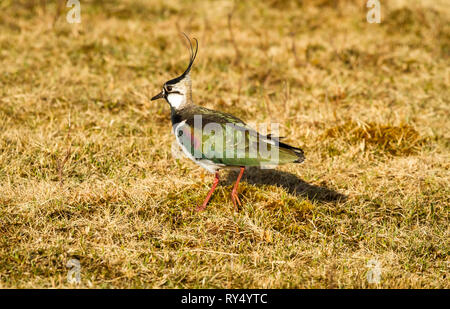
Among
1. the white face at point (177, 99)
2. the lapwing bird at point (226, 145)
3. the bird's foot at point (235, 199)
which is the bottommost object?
the bird's foot at point (235, 199)

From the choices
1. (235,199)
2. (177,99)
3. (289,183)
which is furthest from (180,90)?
(289,183)

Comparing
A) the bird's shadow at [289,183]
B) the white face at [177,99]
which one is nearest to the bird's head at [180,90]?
the white face at [177,99]

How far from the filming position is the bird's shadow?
17.2 feet

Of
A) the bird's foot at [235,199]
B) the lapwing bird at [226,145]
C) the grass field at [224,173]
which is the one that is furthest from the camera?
the bird's foot at [235,199]

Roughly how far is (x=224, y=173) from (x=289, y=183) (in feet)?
2.43

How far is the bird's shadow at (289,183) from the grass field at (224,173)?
21mm

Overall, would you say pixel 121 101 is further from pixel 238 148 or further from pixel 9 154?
pixel 238 148

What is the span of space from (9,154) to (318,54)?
215 inches

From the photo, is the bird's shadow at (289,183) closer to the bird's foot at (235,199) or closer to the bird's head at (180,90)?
the bird's foot at (235,199)

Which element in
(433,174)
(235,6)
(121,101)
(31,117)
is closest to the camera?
(433,174)

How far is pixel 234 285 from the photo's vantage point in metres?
3.87

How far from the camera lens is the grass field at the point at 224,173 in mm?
4094

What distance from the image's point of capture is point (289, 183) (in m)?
5.47
